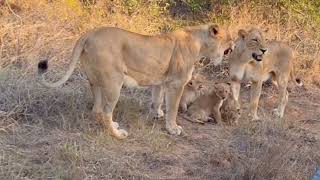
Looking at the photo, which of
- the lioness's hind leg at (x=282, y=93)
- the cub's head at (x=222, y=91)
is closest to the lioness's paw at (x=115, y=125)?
the cub's head at (x=222, y=91)

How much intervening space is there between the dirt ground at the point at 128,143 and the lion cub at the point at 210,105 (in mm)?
149

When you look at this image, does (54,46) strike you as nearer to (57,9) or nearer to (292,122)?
(57,9)

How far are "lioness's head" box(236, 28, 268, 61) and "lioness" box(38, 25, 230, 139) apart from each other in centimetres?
33

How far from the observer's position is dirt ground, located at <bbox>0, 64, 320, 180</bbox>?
532 cm

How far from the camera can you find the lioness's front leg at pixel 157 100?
275 inches

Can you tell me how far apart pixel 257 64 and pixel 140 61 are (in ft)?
5.63

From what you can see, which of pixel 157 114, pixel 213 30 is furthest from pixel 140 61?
pixel 213 30

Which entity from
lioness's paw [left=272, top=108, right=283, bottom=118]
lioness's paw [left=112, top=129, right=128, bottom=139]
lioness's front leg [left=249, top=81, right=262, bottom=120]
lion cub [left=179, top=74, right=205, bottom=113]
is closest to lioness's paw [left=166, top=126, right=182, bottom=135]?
lioness's paw [left=112, top=129, right=128, bottom=139]

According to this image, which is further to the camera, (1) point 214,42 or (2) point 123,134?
(1) point 214,42

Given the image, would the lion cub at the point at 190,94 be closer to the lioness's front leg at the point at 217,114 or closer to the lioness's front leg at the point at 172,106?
the lioness's front leg at the point at 217,114

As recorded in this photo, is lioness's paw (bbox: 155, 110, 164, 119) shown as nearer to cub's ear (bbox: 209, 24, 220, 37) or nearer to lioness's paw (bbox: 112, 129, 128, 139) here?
lioness's paw (bbox: 112, 129, 128, 139)

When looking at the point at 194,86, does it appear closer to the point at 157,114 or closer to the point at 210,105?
the point at 210,105

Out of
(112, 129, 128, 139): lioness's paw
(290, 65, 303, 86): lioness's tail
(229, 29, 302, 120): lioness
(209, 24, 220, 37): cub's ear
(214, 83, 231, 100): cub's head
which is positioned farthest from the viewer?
(290, 65, 303, 86): lioness's tail

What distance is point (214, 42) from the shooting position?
6.93 m
